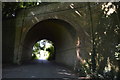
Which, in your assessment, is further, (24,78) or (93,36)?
(93,36)

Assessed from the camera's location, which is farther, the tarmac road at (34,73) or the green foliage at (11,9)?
the green foliage at (11,9)

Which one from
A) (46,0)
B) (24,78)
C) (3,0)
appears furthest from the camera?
(46,0)

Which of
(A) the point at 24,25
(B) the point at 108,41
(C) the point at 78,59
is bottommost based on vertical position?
(C) the point at 78,59

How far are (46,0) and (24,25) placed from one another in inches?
88.2

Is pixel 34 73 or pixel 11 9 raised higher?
pixel 11 9

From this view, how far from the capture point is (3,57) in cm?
1132

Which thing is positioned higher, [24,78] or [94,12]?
[94,12]

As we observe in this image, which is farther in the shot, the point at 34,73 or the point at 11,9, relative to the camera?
the point at 11,9

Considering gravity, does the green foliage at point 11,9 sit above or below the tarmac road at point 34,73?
above

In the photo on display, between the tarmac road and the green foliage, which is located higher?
the green foliage

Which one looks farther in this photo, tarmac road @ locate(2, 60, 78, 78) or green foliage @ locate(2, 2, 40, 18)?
green foliage @ locate(2, 2, 40, 18)

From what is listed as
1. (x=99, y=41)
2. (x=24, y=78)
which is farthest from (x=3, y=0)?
(x=99, y=41)

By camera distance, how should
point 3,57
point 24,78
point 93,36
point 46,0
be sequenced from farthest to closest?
1. point 3,57
2. point 46,0
3. point 93,36
4. point 24,78

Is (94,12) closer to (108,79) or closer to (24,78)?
(108,79)
